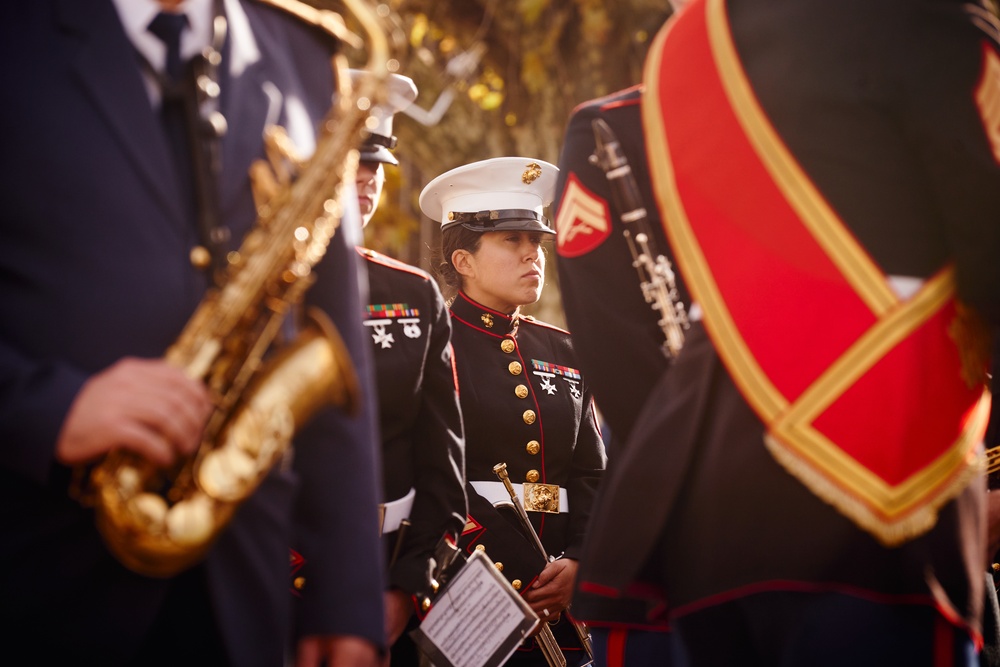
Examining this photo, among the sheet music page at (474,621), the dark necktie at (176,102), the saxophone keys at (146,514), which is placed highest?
the dark necktie at (176,102)

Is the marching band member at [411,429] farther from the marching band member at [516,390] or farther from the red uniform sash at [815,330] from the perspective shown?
the red uniform sash at [815,330]

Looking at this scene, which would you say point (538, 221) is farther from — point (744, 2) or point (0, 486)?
point (0, 486)

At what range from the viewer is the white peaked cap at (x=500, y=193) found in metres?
4.81

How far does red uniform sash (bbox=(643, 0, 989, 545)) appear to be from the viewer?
1946 mm

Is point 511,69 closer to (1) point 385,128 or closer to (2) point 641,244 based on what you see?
(1) point 385,128

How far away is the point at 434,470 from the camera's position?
3.71 meters

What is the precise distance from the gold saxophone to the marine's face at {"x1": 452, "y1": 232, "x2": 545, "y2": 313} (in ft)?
9.23

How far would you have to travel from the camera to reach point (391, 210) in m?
10.8

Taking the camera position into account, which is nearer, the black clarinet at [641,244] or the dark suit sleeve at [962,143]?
the dark suit sleeve at [962,143]

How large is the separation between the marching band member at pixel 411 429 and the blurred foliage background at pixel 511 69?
172 inches

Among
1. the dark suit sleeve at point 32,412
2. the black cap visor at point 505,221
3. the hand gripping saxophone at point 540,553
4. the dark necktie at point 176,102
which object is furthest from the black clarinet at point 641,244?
the black cap visor at point 505,221

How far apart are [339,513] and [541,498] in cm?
265

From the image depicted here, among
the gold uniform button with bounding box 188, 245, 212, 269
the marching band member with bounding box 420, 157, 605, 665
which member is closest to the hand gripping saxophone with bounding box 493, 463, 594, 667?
the marching band member with bounding box 420, 157, 605, 665

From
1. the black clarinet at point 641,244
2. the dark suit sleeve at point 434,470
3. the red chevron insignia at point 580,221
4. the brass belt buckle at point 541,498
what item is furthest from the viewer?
the brass belt buckle at point 541,498
